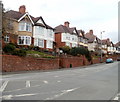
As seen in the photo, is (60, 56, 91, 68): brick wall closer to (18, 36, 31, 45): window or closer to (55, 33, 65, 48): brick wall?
(18, 36, 31, 45): window

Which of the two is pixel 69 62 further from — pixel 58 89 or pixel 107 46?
pixel 107 46

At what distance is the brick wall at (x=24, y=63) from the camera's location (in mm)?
23538

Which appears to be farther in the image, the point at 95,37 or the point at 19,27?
the point at 95,37

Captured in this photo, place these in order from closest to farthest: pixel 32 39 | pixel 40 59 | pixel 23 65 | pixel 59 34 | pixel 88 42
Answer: pixel 23 65
pixel 40 59
pixel 32 39
pixel 59 34
pixel 88 42

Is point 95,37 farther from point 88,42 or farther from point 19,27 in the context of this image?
point 19,27

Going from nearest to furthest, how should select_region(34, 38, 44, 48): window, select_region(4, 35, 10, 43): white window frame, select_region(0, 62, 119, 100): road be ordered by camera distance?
select_region(0, 62, 119, 100): road
select_region(4, 35, 10, 43): white window frame
select_region(34, 38, 44, 48): window

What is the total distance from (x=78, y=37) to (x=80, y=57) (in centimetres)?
2508

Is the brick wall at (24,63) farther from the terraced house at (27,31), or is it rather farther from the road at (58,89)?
the terraced house at (27,31)

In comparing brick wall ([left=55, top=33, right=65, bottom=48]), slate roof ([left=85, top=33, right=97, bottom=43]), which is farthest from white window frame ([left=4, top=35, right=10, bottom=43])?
slate roof ([left=85, top=33, right=97, bottom=43])

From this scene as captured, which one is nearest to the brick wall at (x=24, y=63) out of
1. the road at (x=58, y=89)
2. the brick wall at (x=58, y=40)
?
the road at (x=58, y=89)

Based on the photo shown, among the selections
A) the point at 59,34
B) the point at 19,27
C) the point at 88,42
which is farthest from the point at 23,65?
the point at 88,42

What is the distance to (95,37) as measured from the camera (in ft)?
279

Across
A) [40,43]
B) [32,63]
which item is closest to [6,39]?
[40,43]

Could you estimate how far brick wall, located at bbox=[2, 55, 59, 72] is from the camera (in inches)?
927
